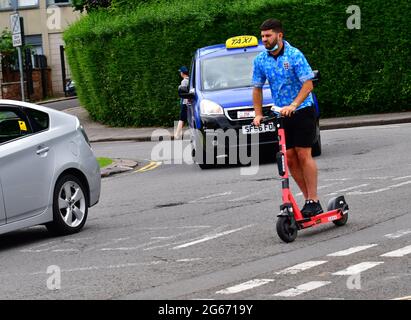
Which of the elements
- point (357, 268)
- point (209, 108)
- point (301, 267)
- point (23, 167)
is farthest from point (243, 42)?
point (357, 268)

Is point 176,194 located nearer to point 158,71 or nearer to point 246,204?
point 246,204

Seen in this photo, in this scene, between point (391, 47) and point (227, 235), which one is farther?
point (391, 47)

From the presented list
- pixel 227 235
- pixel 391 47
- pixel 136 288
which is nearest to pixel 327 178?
pixel 227 235

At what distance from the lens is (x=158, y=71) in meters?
33.2

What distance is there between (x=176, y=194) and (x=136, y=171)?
214 inches

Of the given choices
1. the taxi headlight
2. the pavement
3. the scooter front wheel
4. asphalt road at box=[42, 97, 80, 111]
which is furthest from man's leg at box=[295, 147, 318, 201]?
asphalt road at box=[42, 97, 80, 111]

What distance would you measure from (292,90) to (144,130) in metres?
22.3

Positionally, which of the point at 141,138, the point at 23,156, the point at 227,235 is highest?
the point at 23,156

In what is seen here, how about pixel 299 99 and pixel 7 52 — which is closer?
pixel 299 99

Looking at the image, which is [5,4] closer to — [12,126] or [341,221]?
[12,126]

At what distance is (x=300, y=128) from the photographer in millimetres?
11227

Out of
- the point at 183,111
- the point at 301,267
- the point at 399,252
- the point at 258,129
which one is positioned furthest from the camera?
the point at 183,111

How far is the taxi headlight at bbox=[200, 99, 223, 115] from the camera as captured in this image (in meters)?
19.5

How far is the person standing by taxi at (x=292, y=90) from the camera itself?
1109 cm
